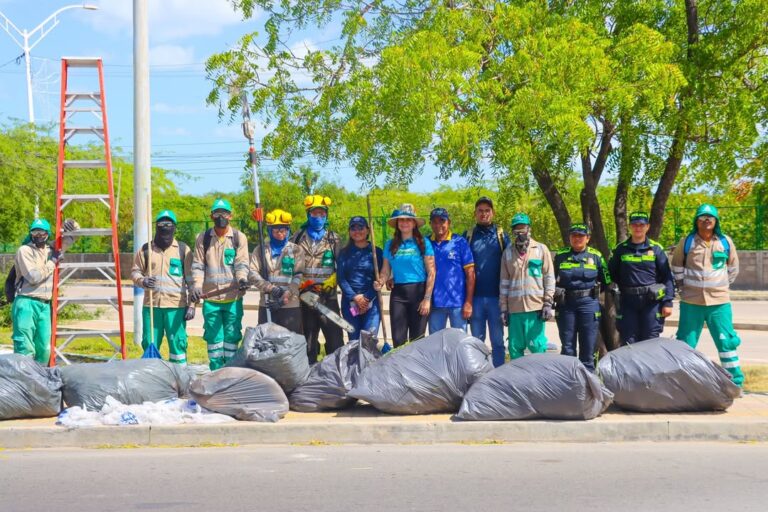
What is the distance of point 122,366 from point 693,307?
5.30 m

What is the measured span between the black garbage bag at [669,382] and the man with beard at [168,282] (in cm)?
417

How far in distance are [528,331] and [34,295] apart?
529 centimetres

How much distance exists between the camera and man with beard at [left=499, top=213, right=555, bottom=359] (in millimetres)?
8836

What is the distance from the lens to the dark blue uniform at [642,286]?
889 cm

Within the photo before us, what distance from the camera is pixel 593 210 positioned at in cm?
1074

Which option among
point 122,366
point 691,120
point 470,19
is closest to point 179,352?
point 122,366

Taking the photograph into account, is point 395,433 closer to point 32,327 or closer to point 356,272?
point 356,272

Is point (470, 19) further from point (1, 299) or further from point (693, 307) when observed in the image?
point (1, 299)

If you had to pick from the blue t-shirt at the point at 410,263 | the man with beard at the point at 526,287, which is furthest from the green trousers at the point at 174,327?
the man with beard at the point at 526,287

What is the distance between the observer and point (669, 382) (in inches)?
301

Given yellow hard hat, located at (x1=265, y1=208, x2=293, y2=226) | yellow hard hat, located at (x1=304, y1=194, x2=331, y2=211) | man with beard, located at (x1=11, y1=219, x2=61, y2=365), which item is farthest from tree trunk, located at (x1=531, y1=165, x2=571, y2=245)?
man with beard, located at (x1=11, y1=219, x2=61, y2=365)

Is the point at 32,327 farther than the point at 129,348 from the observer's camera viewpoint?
No

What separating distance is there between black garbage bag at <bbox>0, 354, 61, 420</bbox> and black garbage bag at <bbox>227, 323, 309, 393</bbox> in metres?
1.52

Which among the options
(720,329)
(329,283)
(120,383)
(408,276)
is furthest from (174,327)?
(720,329)
